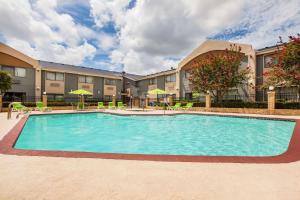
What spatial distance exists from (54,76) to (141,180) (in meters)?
34.1

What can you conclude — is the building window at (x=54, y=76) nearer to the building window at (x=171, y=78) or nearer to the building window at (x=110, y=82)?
the building window at (x=110, y=82)

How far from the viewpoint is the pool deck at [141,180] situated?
8.95 feet

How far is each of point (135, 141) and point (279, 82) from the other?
1799 centimetres

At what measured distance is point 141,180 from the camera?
3.21m

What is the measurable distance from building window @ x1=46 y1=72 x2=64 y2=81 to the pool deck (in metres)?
31.4

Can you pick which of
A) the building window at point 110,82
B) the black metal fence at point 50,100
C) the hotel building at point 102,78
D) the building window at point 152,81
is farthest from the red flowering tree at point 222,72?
the building window at point 110,82

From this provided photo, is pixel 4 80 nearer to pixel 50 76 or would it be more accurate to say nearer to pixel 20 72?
pixel 20 72

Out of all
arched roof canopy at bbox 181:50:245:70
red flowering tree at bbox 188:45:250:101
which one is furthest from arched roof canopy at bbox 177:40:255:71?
red flowering tree at bbox 188:45:250:101

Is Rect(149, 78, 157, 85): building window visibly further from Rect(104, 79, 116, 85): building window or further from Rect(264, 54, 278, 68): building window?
Rect(264, 54, 278, 68): building window

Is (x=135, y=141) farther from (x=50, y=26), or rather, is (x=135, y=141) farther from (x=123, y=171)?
(x=50, y=26)

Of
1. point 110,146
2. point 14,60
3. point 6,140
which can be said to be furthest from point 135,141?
point 14,60

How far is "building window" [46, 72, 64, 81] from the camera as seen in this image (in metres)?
31.8

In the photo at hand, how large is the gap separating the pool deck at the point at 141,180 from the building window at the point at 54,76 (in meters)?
31.4

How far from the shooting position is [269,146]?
24.4 ft
